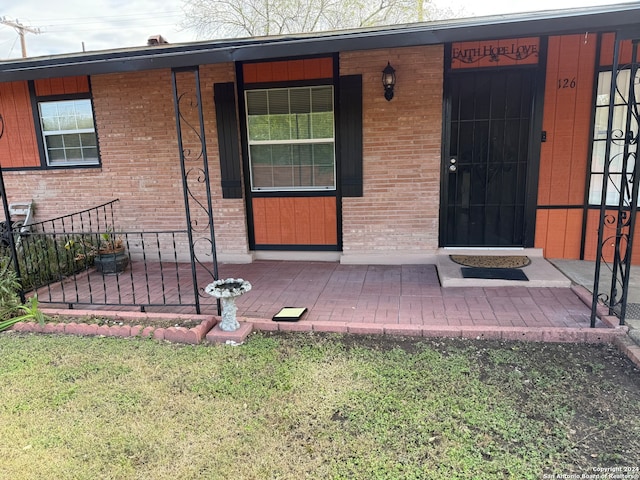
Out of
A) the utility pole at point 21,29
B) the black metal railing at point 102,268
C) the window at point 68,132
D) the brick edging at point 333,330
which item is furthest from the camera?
the utility pole at point 21,29

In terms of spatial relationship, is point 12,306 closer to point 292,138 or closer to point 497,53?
point 292,138

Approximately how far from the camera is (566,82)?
15.8 feet

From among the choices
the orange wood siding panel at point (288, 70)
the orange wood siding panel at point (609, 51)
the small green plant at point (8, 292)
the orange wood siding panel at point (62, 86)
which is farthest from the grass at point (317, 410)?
the orange wood siding panel at point (62, 86)

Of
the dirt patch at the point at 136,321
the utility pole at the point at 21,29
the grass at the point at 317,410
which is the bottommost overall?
the grass at the point at 317,410

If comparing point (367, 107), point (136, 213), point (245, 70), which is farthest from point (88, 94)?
point (367, 107)

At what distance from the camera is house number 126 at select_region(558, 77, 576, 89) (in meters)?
4.81

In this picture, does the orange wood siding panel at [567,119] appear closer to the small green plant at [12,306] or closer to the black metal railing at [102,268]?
the black metal railing at [102,268]

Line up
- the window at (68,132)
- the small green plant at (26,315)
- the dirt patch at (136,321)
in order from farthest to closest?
1. the window at (68,132)
2. the small green plant at (26,315)
3. the dirt patch at (136,321)

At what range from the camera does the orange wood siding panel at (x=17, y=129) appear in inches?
248

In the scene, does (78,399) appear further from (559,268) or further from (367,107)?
(559,268)

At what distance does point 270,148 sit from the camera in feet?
18.6

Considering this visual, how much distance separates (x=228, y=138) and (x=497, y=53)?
11.5 ft

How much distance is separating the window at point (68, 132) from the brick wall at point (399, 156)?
3898 mm

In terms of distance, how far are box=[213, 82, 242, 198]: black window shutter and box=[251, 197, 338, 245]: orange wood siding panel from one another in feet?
1.24
